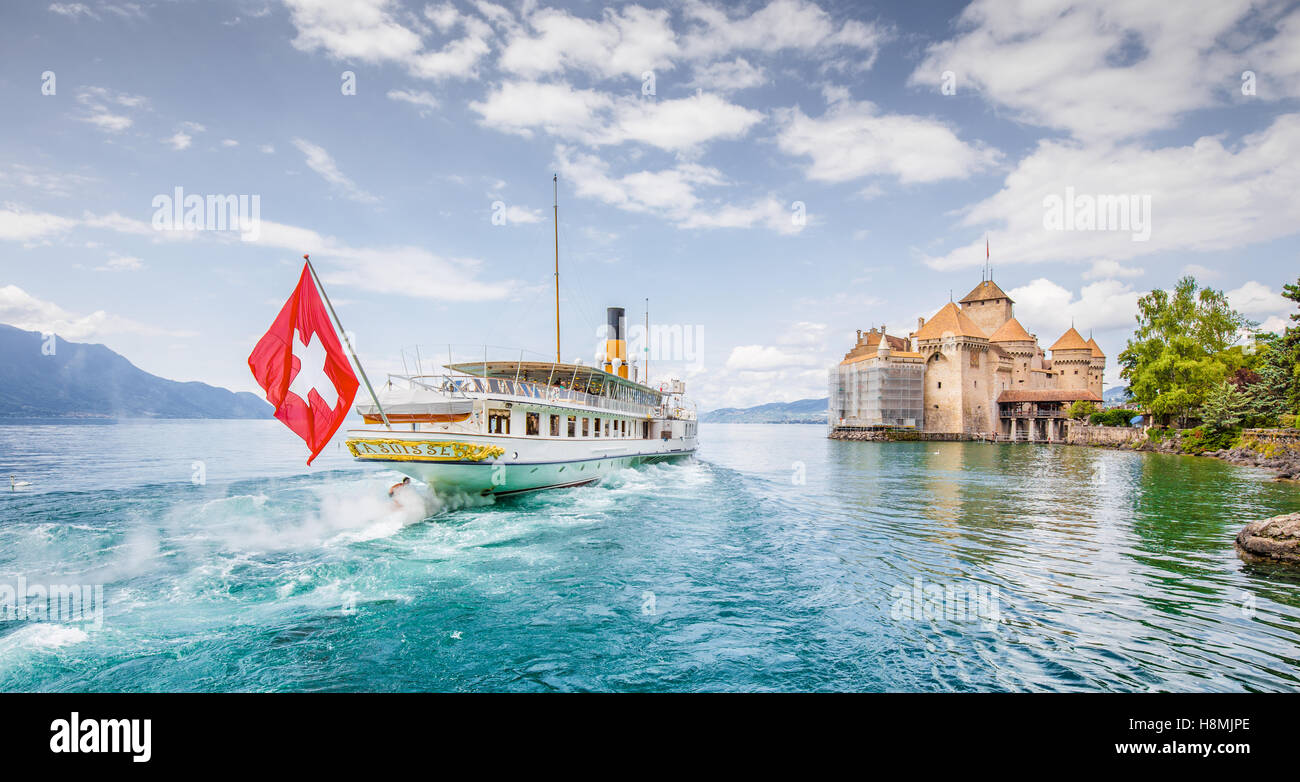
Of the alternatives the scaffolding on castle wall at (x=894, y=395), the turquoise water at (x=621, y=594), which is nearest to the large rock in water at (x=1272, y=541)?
the turquoise water at (x=621, y=594)

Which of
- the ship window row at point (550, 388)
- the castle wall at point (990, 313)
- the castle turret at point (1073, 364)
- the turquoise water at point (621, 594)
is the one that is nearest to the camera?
the turquoise water at point (621, 594)

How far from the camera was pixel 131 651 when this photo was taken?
743 cm

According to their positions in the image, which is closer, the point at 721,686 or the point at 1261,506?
the point at 721,686

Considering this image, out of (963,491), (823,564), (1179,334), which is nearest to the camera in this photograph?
(823,564)

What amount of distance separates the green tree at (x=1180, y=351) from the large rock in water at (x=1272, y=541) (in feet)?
171

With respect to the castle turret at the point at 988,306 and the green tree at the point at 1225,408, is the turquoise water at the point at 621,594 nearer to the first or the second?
the green tree at the point at 1225,408

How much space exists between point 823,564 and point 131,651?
12297 mm

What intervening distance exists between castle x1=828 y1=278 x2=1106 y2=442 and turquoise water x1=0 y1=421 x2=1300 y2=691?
65.7 m

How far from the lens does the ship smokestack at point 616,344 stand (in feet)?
115

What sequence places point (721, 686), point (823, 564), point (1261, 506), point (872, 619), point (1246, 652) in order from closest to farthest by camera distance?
1. point (721, 686)
2. point (1246, 652)
3. point (872, 619)
4. point (823, 564)
5. point (1261, 506)

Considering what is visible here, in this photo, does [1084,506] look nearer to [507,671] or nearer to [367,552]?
[507,671]

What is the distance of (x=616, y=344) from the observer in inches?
1407

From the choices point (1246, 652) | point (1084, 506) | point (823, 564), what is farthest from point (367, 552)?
point (1084, 506)
